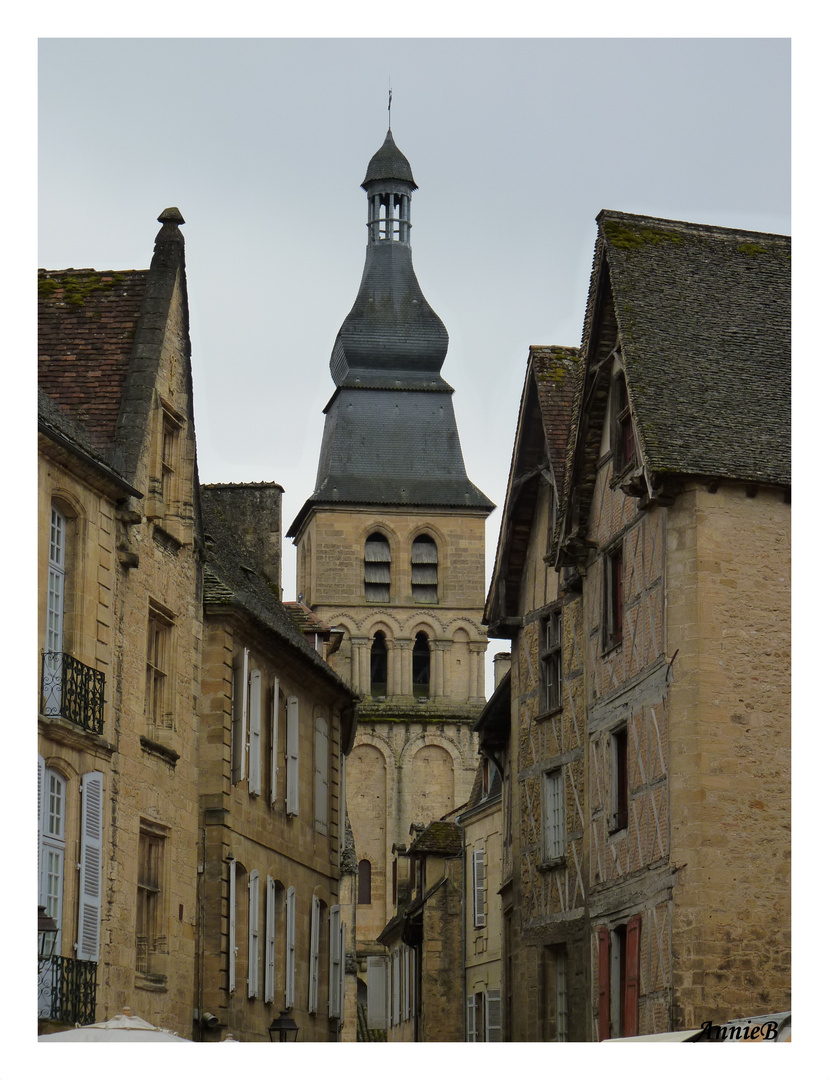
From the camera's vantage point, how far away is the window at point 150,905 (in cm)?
2186

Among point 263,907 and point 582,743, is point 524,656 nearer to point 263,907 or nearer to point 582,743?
point 582,743

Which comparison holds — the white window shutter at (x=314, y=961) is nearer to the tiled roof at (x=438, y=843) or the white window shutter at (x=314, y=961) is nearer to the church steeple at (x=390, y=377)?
the tiled roof at (x=438, y=843)

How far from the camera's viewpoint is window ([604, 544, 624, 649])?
24.5 m

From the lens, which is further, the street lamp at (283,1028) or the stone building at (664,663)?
the street lamp at (283,1028)

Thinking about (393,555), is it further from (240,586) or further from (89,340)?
(89,340)

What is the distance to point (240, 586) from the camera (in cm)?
2741

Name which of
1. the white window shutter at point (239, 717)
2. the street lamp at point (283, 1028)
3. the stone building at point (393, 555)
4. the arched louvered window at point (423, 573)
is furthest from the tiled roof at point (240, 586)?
the arched louvered window at point (423, 573)

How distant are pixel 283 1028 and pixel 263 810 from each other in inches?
177

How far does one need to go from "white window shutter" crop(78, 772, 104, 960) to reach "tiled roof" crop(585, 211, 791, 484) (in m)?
6.87

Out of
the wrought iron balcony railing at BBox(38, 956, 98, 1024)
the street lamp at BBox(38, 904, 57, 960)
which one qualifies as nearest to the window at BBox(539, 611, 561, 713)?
the wrought iron balcony railing at BBox(38, 956, 98, 1024)

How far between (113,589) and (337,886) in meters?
10.8

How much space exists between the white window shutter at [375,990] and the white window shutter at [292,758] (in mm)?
38240

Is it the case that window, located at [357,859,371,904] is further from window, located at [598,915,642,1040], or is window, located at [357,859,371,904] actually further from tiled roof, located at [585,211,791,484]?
tiled roof, located at [585,211,791,484]

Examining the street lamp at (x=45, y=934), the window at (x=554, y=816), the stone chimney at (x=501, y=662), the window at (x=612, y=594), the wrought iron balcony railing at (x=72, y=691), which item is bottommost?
the street lamp at (x=45, y=934)
